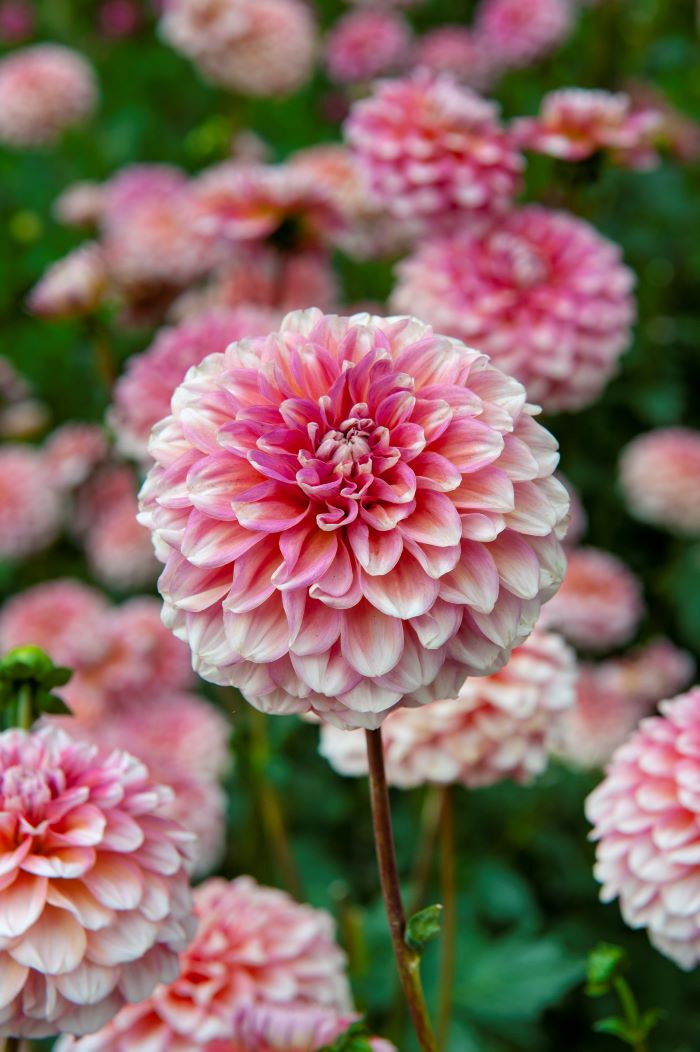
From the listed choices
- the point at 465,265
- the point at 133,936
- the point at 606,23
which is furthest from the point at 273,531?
the point at 606,23

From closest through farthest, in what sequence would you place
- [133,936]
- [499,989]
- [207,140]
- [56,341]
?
1. [133,936]
2. [499,989]
3. [207,140]
4. [56,341]

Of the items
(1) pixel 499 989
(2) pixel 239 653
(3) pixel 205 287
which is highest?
(2) pixel 239 653

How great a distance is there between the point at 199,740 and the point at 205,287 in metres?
1.16

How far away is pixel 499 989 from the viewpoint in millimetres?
1667

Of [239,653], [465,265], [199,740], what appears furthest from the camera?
[199,740]

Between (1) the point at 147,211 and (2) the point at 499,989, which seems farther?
(1) the point at 147,211

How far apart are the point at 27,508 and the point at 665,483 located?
1.30m

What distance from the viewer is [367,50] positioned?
3668 mm

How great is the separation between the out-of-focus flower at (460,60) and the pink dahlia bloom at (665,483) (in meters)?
1.56

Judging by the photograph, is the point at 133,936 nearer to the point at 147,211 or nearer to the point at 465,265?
the point at 465,265

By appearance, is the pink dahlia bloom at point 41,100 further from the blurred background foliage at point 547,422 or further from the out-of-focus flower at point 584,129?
the out-of-focus flower at point 584,129

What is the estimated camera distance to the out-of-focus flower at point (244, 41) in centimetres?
279

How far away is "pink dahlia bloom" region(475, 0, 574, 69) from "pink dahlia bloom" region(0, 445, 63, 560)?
179 centimetres

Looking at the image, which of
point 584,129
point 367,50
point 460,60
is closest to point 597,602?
point 584,129
